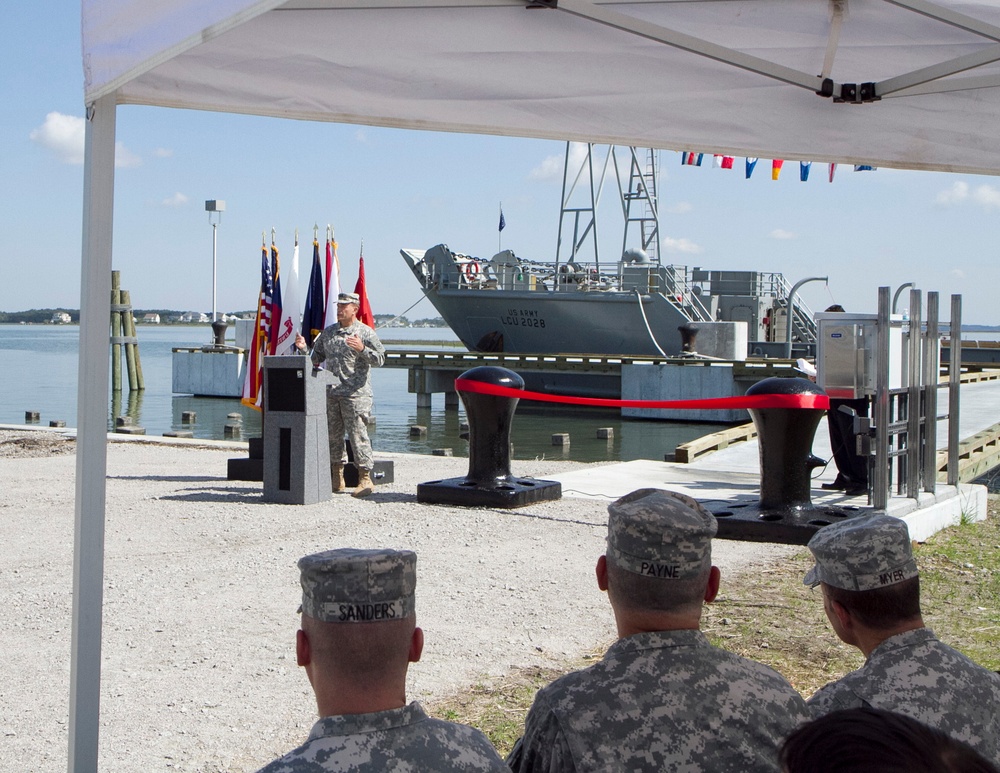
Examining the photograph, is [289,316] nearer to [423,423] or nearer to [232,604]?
[232,604]

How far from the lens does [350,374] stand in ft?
33.0

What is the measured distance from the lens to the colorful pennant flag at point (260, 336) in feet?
37.8

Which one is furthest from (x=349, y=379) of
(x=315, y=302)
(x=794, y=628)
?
(x=794, y=628)

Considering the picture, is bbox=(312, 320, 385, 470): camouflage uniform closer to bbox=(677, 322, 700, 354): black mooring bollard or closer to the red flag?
the red flag

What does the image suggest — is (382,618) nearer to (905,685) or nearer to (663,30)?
(905,685)

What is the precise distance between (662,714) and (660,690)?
48 millimetres

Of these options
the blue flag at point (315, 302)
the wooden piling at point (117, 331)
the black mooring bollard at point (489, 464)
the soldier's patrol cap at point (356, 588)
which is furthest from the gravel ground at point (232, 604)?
the wooden piling at point (117, 331)

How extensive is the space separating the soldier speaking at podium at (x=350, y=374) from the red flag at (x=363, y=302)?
5.26ft

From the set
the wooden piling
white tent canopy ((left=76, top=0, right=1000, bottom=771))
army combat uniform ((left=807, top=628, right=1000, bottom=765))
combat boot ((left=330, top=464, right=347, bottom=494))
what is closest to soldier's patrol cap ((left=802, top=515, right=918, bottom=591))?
army combat uniform ((left=807, top=628, right=1000, bottom=765))

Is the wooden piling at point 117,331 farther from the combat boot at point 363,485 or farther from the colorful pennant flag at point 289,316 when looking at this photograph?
the combat boot at point 363,485

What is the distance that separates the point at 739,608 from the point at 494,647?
5.07 ft

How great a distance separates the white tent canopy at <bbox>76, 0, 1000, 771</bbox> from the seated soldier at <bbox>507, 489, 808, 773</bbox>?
1513mm

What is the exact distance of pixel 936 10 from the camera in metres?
3.82

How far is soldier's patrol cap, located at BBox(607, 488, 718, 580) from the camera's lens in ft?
7.22
